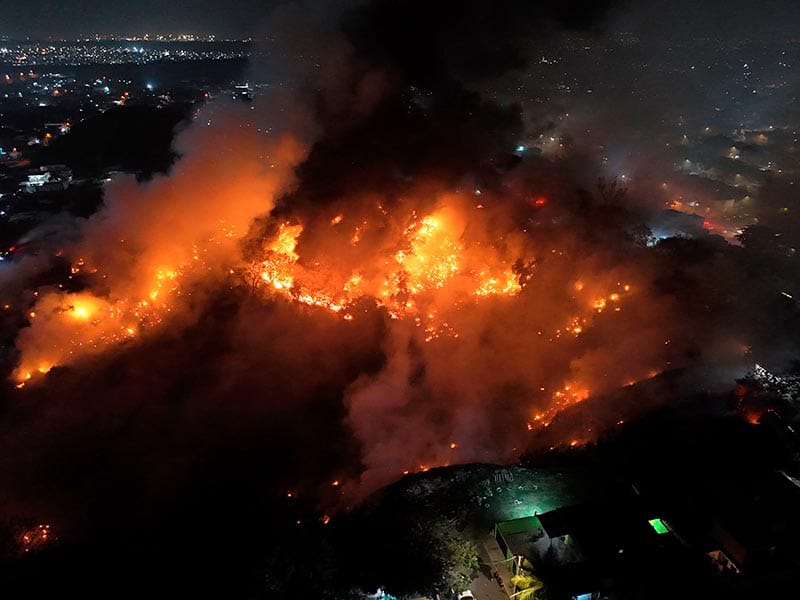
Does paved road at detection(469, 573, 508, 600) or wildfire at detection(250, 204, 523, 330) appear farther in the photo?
wildfire at detection(250, 204, 523, 330)

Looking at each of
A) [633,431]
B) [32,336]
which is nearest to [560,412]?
[633,431]

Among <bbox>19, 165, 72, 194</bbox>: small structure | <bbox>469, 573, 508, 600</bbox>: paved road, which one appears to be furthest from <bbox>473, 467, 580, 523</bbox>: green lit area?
<bbox>19, 165, 72, 194</bbox>: small structure

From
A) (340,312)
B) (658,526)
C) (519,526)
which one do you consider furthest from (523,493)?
(340,312)

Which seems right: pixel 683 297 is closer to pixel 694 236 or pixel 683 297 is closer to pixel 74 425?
pixel 694 236

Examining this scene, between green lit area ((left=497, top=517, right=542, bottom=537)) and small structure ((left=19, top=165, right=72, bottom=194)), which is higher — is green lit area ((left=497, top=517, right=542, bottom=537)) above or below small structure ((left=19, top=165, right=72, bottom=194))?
below

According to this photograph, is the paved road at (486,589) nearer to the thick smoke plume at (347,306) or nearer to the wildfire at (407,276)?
the thick smoke plume at (347,306)

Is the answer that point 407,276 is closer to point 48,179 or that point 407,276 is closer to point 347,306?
point 347,306

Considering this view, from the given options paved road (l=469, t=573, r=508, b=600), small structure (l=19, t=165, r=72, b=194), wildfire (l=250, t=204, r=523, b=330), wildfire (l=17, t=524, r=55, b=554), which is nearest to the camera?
paved road (l=469, t=573, r=508, b=600)

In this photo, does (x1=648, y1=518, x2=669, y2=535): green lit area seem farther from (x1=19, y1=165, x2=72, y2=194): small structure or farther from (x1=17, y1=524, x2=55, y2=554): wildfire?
(x1=19, y1=165, x2=72, y2=194): small structure
